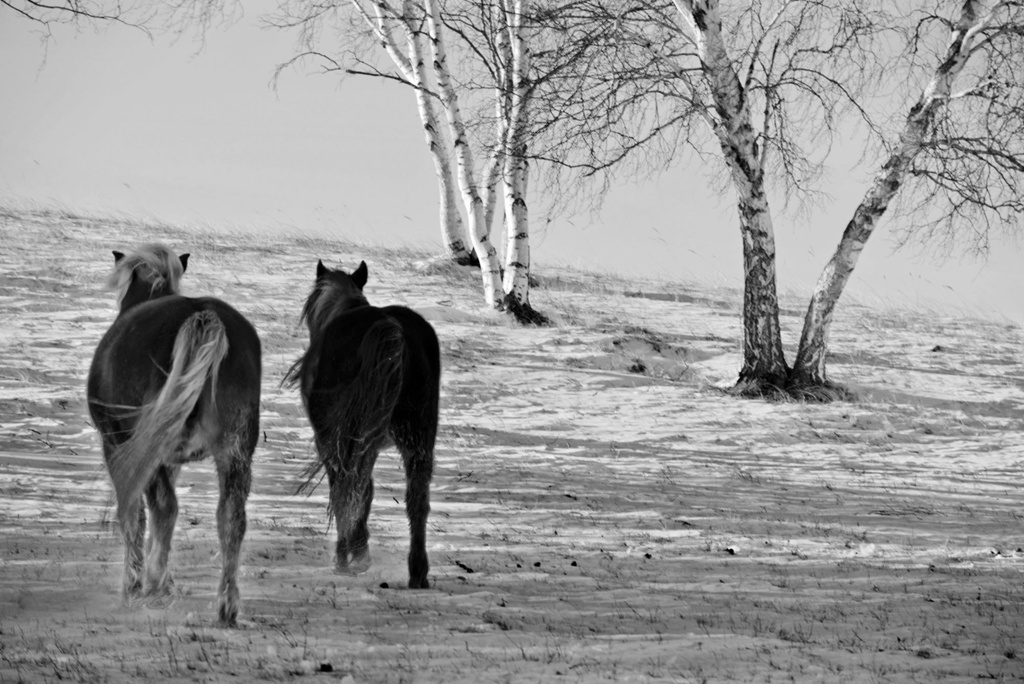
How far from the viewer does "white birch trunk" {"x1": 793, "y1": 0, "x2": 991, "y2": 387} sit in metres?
13.8

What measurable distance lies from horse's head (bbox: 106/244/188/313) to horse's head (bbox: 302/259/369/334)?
3.67ft

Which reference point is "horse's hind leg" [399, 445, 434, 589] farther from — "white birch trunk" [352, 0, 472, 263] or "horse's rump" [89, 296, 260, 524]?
"white birch trunk" [352, 0, 472, 263]

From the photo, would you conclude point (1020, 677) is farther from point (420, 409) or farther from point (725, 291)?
point (725, 291)

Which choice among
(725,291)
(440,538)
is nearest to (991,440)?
(440,538)

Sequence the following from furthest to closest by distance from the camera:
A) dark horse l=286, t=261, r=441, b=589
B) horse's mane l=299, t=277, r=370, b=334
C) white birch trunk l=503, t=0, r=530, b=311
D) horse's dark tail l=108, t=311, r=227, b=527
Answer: white birch trunk l=503, t=0, r=530, b=311, horse's mane l=299, t=277, r=370, b=334, dark horse l=286, t=261, r=441, b=589, horse's dark tail l=108, t=311, r=227, b=527

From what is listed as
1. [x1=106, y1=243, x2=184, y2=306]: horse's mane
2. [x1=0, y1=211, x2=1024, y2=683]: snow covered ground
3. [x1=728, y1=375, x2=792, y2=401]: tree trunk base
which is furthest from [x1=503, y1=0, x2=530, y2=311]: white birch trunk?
[x1=106, y1=243, x2=184, y2=306]: horse's mane

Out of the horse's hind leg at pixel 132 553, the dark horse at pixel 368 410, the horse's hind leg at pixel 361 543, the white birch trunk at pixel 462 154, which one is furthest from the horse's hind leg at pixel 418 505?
the white birch trunk at pixel 462 154

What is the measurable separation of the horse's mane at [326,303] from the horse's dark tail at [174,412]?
1751 millimetres

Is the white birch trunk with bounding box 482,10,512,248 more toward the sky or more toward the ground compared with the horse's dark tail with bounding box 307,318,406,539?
more toward the sky

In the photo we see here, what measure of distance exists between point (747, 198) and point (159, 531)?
33.5 ft

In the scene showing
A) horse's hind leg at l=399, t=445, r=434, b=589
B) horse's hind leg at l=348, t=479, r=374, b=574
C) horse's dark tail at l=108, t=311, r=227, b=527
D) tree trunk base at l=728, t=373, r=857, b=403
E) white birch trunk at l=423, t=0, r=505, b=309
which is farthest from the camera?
white birch trunk at l=423, t=0, r=505, b=309

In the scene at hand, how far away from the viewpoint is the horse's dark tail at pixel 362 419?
6281 mm

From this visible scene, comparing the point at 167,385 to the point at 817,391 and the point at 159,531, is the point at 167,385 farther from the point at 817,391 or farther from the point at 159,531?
the point at 817,391

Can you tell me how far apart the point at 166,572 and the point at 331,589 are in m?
0.98
